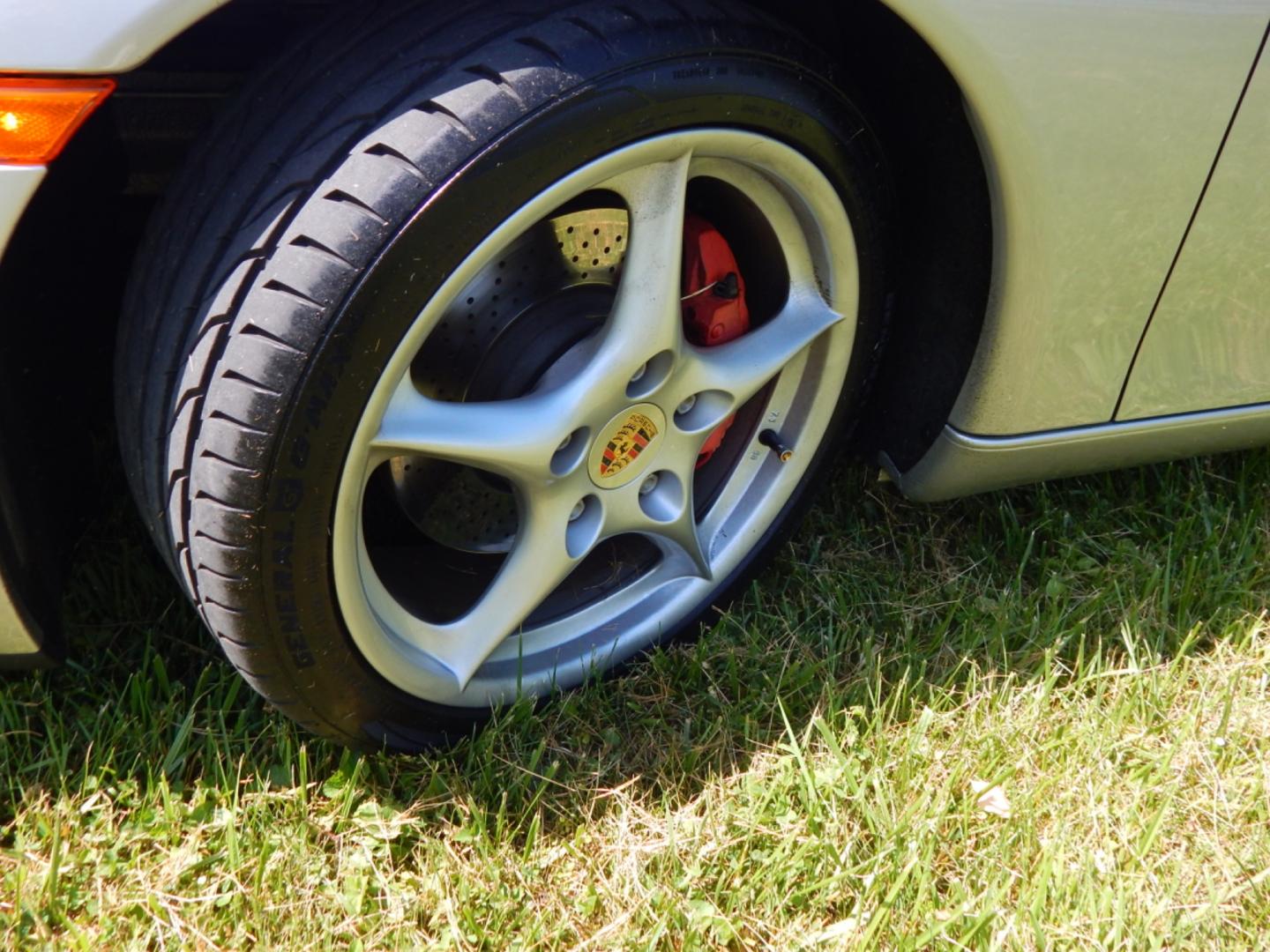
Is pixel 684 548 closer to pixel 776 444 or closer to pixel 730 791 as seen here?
pixel 776 444

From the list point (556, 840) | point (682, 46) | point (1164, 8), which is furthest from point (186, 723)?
point (1164, 8)

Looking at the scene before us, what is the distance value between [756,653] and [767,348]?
44cm

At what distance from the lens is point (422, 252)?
1150mm

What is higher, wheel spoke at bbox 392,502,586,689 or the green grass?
wheel spoke at bbox 392,502,586,689

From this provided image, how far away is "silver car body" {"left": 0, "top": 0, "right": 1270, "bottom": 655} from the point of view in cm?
123

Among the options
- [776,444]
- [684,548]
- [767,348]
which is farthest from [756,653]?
[767,348]

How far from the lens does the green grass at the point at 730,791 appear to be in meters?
1.33

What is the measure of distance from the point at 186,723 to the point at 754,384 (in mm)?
850

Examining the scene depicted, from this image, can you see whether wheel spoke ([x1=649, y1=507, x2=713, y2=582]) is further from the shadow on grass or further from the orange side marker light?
the orange side marker light

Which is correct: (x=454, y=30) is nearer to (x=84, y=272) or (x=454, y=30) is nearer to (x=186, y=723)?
(x=84, y=272)

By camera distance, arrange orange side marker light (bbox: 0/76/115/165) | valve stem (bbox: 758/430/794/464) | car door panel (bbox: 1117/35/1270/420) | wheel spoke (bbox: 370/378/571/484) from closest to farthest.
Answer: orange side marker light (bbox: 0/76/115/165)
wheel spoke (bbox: 370/378/571/484)
car door panel (bbox: 1117/35/1270/420)
valve stem (bbox: 758/430/794/464)

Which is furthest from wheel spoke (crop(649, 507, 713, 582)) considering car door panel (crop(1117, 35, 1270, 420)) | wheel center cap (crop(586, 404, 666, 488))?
car door panel (crop(1117, 35, 1270, 420))

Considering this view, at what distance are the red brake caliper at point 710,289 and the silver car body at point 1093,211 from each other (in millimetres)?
332

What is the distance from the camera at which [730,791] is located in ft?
4.95
